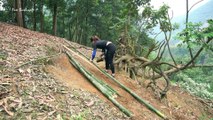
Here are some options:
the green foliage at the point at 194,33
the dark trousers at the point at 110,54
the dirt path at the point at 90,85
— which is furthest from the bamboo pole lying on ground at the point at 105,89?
the green foliage at the point at 194,33

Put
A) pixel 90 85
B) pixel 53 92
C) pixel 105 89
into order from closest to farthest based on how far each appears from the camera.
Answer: pixel 53 92
pixel 105 89
pixel 90 85

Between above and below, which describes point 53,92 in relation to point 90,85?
above

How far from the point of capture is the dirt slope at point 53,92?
4.86 metres

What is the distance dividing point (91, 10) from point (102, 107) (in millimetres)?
21801

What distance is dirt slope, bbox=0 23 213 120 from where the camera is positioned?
4855mm

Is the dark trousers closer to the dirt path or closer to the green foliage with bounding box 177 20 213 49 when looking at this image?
the dirt path

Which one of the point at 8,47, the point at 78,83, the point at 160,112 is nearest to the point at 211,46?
the point at 160,112

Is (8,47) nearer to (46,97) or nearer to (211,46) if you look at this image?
(46,97)

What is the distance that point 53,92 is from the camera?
567 centimetres

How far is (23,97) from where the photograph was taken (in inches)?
197

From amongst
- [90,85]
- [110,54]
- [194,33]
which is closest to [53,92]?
[90,85]

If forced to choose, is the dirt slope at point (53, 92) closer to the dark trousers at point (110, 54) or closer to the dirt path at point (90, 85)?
the dirt path at point (90, 85)

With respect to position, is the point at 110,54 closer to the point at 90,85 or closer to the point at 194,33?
the point at 90,85

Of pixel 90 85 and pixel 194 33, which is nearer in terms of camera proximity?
pixel 194 33
